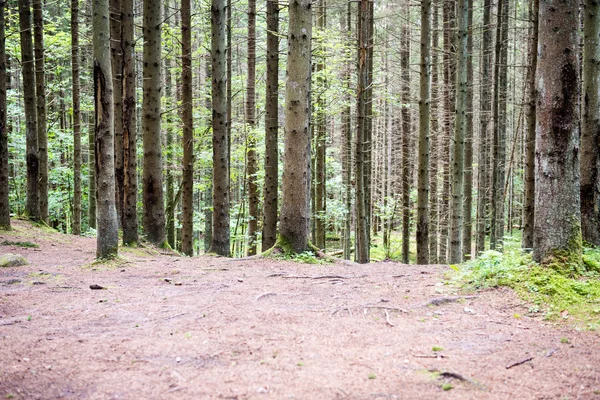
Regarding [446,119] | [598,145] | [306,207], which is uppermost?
[446,119]

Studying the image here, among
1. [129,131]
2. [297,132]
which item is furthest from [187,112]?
[297,132]

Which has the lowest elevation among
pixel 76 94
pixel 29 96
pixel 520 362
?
pixel 520 362

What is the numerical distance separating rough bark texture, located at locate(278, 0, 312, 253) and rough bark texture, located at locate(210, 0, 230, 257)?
2.69 m

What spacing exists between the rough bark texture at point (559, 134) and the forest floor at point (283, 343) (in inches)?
37.3

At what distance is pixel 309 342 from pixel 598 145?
5.97 m

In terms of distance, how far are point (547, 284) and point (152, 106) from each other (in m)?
9.49

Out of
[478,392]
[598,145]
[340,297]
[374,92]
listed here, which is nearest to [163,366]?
[478,392]

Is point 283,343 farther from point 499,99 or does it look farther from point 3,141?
point 499,99

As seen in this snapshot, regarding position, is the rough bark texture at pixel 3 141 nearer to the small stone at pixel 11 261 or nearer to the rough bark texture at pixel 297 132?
the small stone at pixel 11 261

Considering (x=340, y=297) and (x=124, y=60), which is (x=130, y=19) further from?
(x=340, y=297)

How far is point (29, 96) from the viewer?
41.5 ft

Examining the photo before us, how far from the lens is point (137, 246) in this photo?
10.5m

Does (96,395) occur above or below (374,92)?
below

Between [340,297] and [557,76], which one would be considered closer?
[557,76]
